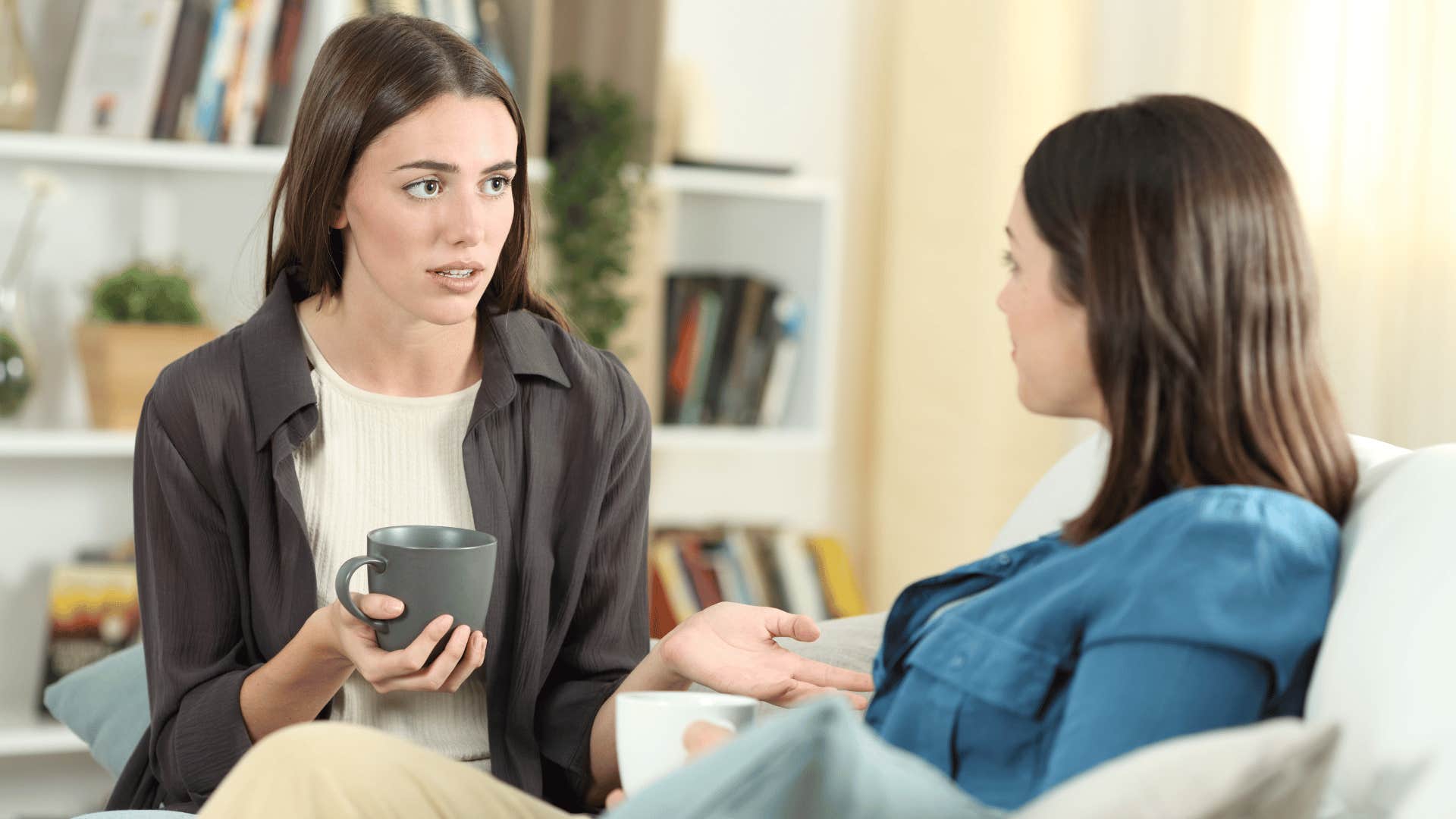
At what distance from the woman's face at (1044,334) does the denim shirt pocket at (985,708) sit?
0.18m

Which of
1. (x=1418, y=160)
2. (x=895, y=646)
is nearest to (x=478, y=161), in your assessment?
(x=895, y=646)

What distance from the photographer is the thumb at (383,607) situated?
1061 mm

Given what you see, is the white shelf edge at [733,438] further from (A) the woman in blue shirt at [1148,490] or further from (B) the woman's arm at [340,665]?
(A) the woman in blue shirt at [1148,490]

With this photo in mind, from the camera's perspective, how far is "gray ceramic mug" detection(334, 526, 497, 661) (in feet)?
3.44

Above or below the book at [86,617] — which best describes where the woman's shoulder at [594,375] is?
above

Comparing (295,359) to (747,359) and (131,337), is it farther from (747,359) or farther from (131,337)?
(747,359)

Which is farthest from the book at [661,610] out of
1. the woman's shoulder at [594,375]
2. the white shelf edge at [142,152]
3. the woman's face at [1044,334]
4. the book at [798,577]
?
the woman's face at [1044,334]

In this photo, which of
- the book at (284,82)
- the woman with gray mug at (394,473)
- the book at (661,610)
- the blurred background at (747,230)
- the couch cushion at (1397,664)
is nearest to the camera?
the couch cushion at (1397,664)

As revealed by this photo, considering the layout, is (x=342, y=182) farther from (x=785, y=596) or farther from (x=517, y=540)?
(x=785, y=596)

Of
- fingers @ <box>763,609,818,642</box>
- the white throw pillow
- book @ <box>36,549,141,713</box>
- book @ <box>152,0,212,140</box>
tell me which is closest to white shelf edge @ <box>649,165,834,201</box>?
book @ <box>152,0,212,140</box>

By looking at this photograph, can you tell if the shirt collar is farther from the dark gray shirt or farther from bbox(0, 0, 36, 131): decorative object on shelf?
bbox(0, 0, 36, 131): decorative object on shelf

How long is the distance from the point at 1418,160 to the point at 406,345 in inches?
52.3

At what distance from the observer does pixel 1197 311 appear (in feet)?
3.13

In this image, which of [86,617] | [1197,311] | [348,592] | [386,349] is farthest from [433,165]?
[86,617]
